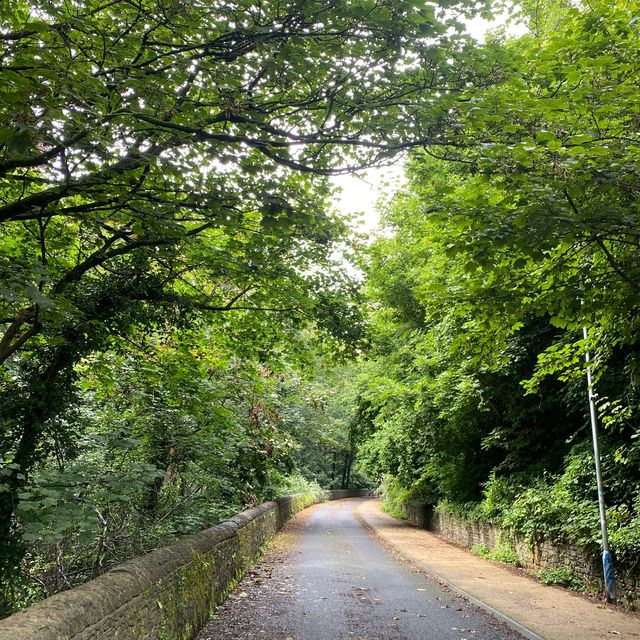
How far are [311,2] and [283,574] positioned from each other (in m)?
11.5

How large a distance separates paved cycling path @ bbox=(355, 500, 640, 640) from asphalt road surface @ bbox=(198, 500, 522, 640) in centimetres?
35

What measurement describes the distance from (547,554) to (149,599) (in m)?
9.20

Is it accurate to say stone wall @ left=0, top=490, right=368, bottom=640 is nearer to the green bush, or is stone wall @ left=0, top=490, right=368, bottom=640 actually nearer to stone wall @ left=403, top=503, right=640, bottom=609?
the green bush

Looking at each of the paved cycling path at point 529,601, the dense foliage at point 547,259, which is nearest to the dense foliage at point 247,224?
the dense foliage at point 547,259

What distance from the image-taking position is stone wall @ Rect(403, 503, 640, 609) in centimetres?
864

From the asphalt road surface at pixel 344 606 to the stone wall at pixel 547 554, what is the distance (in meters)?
2.34

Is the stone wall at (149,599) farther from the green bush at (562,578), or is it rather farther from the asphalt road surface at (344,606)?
the green bush at (562,578)

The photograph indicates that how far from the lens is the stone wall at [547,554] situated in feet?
28.3

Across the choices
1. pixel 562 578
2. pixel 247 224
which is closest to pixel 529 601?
pixel 562 578

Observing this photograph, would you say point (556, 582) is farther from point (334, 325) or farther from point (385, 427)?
point (385, 427)

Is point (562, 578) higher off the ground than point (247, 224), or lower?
lower

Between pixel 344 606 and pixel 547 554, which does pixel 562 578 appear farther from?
pixel 344 606

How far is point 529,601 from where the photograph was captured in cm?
918

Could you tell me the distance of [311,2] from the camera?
4.64 metres
